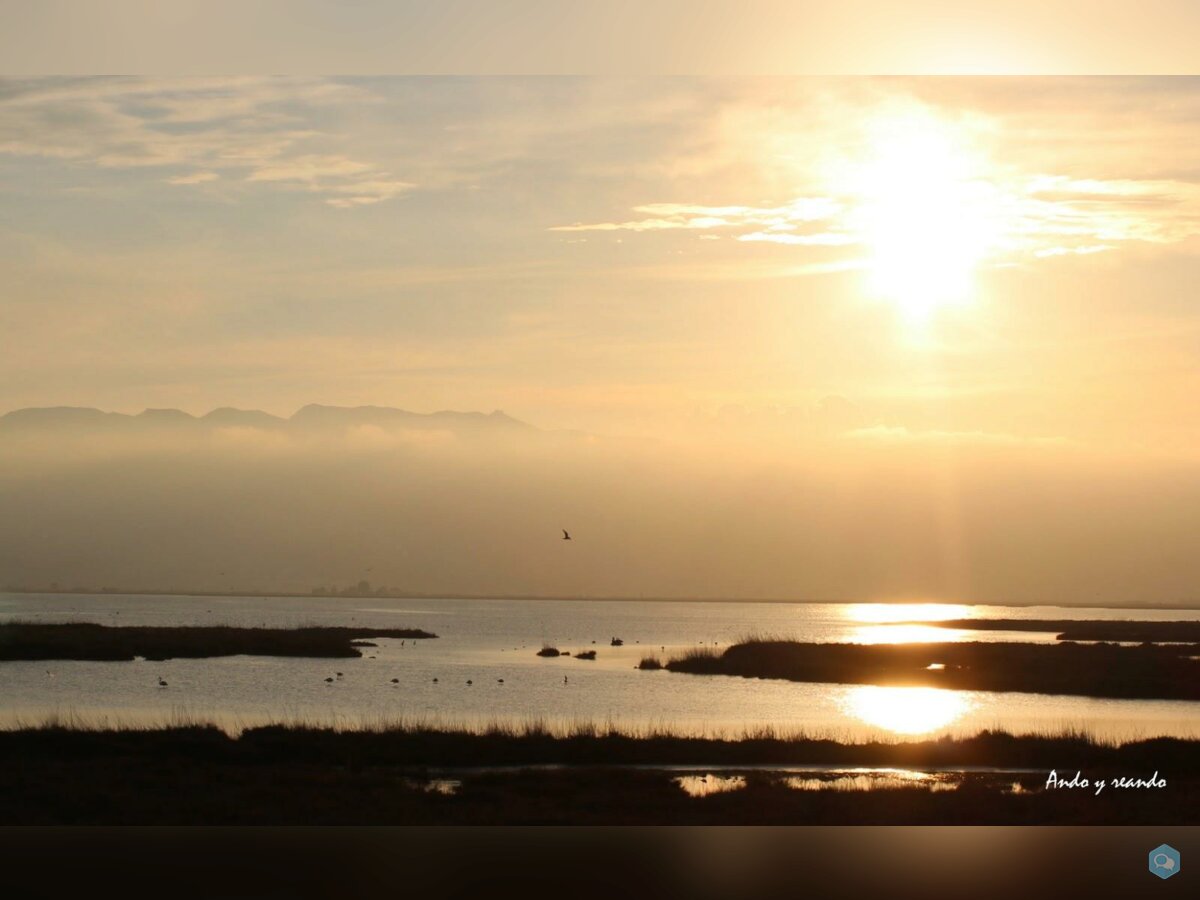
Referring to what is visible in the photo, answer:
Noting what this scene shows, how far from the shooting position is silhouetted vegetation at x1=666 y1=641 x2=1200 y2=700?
23344 millimetres

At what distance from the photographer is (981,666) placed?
31.4 m

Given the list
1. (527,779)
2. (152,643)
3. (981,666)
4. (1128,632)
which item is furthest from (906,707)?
(1128,632)

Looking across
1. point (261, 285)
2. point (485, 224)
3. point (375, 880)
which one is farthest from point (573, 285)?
point (375, 880)

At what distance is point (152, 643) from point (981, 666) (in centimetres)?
2559

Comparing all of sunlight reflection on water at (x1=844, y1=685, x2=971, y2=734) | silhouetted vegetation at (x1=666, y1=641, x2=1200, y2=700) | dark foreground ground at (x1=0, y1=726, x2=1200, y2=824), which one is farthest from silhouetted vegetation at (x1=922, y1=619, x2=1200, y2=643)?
dark foreground ground at (x1=0, y1=726, x2=1200, y2=824)

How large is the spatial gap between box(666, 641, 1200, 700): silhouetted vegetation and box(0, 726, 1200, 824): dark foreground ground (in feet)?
23.7

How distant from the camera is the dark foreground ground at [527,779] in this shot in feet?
36.7

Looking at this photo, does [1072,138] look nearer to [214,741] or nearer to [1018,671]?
[214,741]

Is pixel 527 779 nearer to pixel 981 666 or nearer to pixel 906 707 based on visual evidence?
pixel 906 707

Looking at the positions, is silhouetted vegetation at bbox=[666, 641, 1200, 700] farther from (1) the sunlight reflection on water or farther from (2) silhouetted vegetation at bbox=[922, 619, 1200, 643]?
(2) silhouetted vegetation at bbox=[922, 619, 1200, 643]

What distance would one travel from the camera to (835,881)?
27.1 ft

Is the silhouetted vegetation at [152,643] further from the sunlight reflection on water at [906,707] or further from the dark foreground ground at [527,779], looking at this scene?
the dark foreground ground at [527,779]

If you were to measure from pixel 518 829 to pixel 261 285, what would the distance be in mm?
5808

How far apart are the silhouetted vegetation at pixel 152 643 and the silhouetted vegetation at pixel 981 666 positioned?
14453 millimetres
